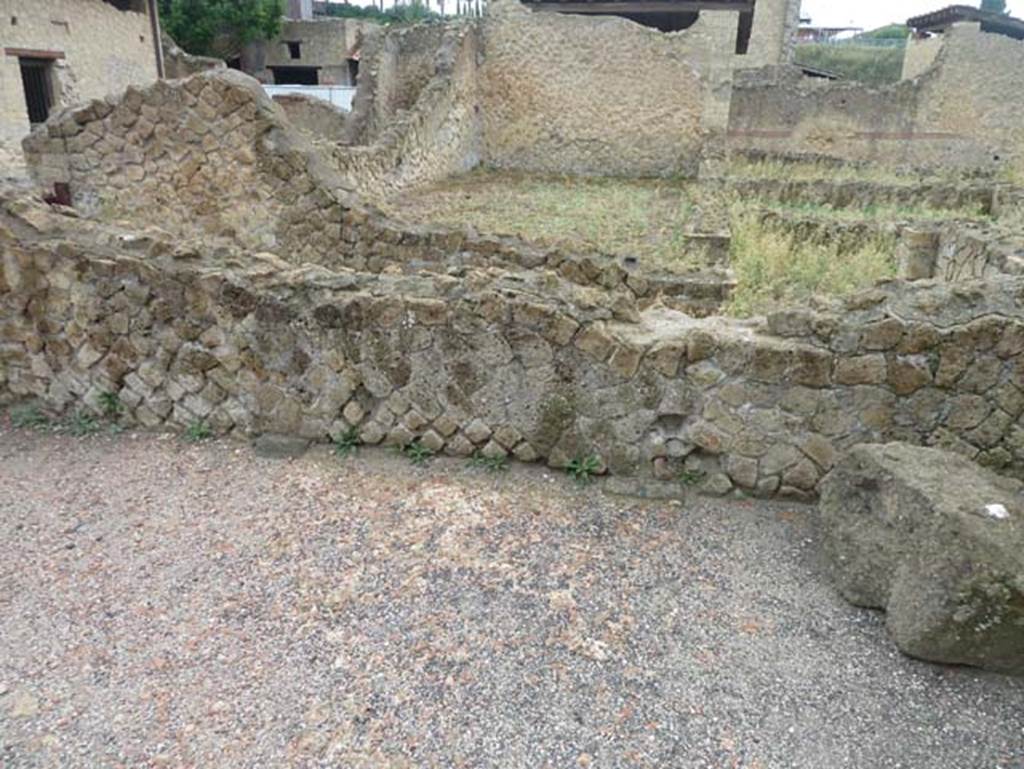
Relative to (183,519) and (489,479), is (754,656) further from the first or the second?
(183,519)

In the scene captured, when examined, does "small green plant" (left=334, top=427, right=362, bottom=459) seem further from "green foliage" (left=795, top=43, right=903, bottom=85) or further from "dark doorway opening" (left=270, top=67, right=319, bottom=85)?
"green foliage" (left=795, top=43, right=903, bottom=85)

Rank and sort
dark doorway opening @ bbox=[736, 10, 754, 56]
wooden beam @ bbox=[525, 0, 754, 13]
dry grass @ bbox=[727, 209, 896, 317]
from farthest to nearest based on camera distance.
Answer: dark doorway opening @ bbox=[736, 10, 754, 56], wooden beam @ bbox=[525, 0, 754, 13], dry grass @ bbox=[727, 209, 896, 317]

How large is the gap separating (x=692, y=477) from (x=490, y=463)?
1031 millimetres

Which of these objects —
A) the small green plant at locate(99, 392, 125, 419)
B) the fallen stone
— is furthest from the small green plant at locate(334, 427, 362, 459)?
the small green plant at locate(99, 392, 125, 419)

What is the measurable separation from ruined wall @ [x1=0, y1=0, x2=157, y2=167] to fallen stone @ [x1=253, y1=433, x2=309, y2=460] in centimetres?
1474

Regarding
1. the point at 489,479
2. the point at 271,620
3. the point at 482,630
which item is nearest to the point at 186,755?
the point at 271,620

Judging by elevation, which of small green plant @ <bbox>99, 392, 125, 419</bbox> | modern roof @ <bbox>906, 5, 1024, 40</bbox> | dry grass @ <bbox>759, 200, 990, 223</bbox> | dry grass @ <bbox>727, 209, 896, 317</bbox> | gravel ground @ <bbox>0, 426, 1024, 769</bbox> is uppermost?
modern roof @ <bbox>906, 5, 1024, 40</bbox>

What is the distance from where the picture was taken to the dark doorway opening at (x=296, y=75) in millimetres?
31647

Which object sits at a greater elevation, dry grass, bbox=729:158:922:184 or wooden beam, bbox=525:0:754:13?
wooden beam, bbox=525:0:754:13

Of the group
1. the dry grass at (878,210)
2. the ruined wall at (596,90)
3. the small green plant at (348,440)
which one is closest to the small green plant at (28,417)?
the small green plant at (348,440)

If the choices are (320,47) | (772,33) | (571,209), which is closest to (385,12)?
(320,47)

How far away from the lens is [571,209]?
1140 cm

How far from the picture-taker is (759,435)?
11.8 feet

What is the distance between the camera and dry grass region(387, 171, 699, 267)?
8836 millimetres
